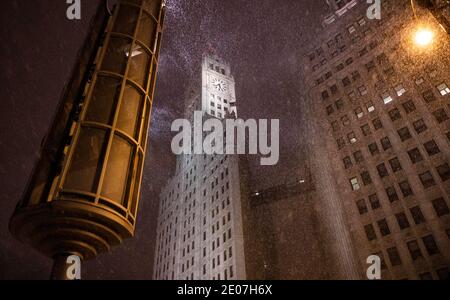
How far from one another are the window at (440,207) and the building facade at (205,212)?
106 ft

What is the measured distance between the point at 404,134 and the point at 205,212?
147 feet

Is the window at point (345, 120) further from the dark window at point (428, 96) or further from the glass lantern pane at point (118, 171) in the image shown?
the glass lantern pane at point (118, 171)

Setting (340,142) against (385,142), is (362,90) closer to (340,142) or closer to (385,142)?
(340,142)

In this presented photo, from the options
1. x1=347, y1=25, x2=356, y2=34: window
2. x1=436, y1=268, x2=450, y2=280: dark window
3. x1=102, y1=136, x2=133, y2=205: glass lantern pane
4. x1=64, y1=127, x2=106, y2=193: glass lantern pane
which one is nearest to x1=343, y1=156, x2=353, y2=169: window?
x1=436, y1=268, x2=450, y2=280: dark window

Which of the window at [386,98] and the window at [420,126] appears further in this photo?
the window at [386,98]

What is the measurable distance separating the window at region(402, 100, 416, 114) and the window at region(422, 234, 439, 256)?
16096mm

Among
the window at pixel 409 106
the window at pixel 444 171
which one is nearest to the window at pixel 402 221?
the window at pixel 444 171

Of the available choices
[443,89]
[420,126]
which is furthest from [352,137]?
[443,89]

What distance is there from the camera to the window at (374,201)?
37.2 metres

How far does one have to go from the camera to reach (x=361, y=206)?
38.7m

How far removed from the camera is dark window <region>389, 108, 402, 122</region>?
4062 centimetres

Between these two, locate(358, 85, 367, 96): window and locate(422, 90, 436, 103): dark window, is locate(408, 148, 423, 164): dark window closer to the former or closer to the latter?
locate(422, 90, 436, 103): dark window

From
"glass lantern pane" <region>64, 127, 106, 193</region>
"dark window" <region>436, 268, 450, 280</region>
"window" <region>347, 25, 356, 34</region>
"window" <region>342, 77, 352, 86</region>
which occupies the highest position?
"window" <region>347, 25, 356, 34</region>
